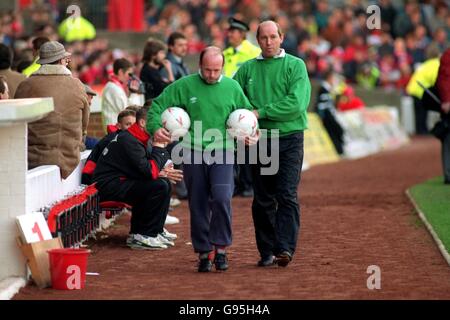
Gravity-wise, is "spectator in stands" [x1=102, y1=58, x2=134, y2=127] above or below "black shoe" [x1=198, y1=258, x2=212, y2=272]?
above

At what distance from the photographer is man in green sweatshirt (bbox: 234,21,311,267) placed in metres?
12.5

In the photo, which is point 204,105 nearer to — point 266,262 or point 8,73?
point 266,262

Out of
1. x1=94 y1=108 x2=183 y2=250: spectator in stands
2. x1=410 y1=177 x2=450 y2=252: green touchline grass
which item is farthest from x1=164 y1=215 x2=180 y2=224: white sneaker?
x1=410 y1=177 x2=450 y2=252: green touchline grass

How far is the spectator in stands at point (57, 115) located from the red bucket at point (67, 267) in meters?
1.95

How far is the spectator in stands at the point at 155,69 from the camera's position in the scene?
714 inches

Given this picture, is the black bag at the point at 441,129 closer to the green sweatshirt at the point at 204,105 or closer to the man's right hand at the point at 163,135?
the green sweatshirt at the point at 204,105

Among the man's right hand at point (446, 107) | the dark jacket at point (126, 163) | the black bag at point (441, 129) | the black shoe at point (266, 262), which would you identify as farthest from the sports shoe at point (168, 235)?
the black bag at point (441, 129)

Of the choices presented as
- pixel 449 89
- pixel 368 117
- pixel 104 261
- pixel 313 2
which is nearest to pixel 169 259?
pixel 104 261

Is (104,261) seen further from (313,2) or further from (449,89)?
(313,2)

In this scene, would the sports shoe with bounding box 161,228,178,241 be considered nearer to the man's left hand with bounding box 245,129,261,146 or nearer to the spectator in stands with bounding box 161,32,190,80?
the man's left hand with bounding box 245,129,261,146

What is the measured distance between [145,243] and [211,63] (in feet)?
8.59

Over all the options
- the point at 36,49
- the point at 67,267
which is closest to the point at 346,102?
the point at 36,49

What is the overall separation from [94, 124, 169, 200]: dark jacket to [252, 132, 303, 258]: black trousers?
1.62 m

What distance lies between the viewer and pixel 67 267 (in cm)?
1135
